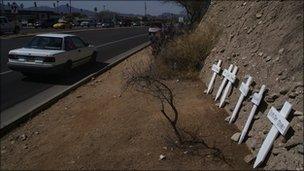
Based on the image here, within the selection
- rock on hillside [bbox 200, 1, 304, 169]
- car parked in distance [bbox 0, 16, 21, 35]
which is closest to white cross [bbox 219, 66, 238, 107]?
rock on hillside [bbox 200, 1, 304, 169]

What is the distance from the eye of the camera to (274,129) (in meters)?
6.01

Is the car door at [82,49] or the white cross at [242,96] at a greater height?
the white cross at [242,96]

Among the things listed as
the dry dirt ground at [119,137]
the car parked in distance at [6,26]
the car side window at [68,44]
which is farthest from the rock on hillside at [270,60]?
the car parked in distance at [6,26]

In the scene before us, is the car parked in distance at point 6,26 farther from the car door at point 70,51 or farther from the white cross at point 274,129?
the white cross at point 274,129

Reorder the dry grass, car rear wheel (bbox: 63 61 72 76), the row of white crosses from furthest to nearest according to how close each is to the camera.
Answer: car rear wheel (bbox: 63 61 72 76)
the dry grass
the row of white crosses

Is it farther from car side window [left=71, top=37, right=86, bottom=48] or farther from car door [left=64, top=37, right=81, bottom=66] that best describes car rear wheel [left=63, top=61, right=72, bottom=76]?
car side window [left=71, top=37, right=86, bottom=48]

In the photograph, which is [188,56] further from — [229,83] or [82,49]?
[82,49]

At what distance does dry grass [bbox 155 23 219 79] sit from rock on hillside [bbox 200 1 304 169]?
0.59 metres

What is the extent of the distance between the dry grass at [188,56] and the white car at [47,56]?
3.29 meters

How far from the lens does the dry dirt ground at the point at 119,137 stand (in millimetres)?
6562

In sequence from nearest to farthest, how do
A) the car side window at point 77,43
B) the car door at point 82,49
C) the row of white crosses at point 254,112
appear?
the row of white crosses at point 254,112, the car side window at point 77,43, the car door at point 82,49

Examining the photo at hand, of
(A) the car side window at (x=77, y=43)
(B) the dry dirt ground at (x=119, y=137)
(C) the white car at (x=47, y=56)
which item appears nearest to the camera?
(B) the dry dirt ground at (x=119, y=137)

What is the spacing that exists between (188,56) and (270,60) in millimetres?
5622

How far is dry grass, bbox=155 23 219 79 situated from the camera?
1310cm
